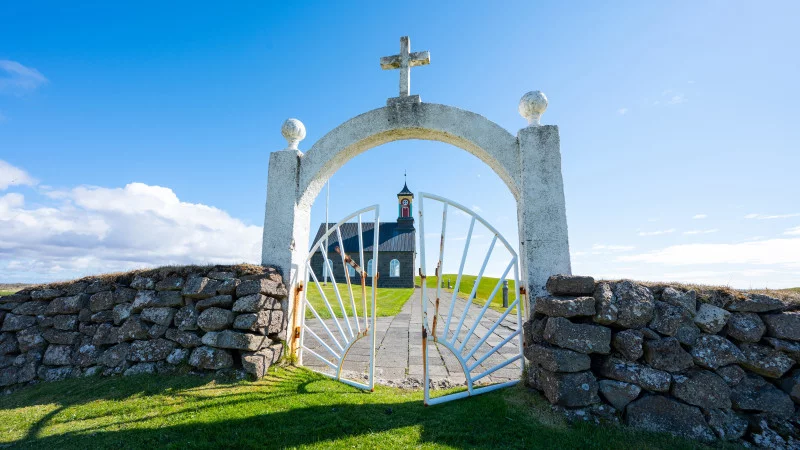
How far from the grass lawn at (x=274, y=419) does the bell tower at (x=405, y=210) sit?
27785 mm

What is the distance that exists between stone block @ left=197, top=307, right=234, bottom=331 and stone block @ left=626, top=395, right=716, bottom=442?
432 cm

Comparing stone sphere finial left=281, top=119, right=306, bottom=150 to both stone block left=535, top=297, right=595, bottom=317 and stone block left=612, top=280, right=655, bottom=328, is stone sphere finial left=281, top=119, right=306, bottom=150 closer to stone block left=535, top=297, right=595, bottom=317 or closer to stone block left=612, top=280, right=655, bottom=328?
stone block left=535, top=297, right=595, bottom=317

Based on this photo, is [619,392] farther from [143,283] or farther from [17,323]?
[17,323]

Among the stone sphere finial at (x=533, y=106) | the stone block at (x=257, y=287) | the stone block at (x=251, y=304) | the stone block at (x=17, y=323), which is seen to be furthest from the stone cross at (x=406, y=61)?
the stone block at (x=17, y=323)

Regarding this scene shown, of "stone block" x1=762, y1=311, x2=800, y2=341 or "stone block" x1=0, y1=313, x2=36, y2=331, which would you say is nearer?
"stone block" x1=762, y1=311, x2=800, y2=341

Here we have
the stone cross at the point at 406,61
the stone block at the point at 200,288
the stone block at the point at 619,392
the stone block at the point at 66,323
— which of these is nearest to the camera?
the stone block at the point at 619,392

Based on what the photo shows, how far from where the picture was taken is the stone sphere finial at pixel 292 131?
16.4 ft

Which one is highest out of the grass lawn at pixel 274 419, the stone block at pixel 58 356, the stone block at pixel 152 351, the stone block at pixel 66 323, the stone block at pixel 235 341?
the stone block at pixel 66 323

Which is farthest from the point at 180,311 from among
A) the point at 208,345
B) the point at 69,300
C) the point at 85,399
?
the point at 69,300

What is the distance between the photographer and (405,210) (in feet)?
106

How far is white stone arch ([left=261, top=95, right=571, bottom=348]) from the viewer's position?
13.2 ft

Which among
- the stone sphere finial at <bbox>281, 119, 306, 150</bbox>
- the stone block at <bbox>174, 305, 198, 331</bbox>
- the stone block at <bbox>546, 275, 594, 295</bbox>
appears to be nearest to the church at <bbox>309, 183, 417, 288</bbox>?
the stone sphere finial at <bbox>281, 119, 306, 150</bbox>

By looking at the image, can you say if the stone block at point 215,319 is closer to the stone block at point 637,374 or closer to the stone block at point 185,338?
the stone block at point 185,338

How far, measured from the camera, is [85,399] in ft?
12.2
